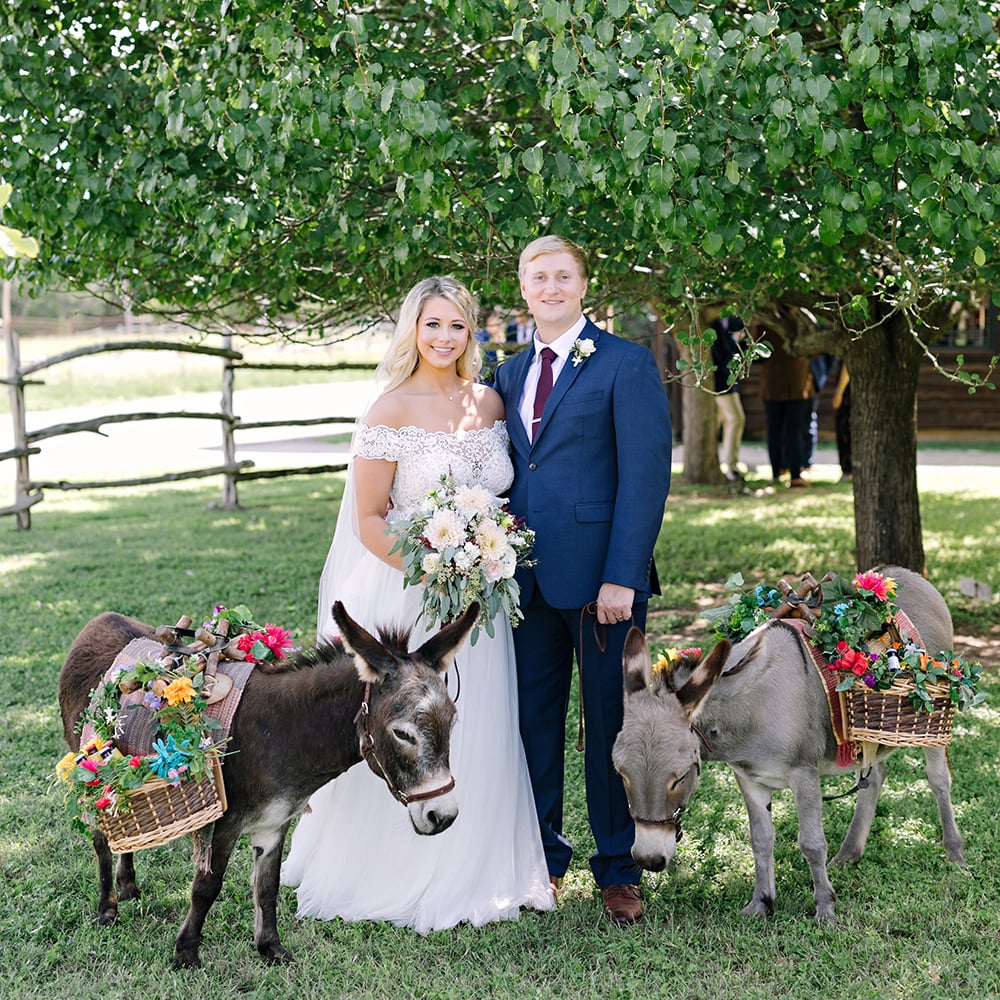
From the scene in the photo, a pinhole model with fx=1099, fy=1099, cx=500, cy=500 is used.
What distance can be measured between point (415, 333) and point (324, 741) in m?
1.59

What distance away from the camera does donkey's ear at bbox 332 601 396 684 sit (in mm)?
3473

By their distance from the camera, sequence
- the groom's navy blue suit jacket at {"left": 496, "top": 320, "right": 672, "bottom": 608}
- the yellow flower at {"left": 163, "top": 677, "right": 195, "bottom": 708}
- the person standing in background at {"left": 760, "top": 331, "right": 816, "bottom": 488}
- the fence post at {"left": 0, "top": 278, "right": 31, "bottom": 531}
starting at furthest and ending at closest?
1. the person standing in background at {"left": 760, "top": 331, "right": 816, "bottom": 488}
2. the fence post at {"left": 0, "top": 278, "right": 31, "bottom": 531}
3. the groom's navy blue suit jacket at {"left": 496, "top": 320, "right": 672, "bottom": 608}
4. the yellow flower at {"left": 163, "top": 677, "right": 195, "bottom": 708}

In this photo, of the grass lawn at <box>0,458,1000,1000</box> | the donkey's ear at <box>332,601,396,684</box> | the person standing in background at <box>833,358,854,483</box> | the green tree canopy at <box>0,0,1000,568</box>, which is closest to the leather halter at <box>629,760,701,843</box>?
the grass lawn at <box>0,458,1000,1000</box>

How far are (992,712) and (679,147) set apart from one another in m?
3.94

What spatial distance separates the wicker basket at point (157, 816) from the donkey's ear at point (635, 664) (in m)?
1.43

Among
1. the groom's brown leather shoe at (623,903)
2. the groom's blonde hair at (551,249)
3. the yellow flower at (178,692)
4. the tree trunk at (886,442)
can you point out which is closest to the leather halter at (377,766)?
the yellow flower at (178,692)

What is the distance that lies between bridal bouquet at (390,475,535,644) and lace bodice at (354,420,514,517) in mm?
206

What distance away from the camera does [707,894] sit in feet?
14.2

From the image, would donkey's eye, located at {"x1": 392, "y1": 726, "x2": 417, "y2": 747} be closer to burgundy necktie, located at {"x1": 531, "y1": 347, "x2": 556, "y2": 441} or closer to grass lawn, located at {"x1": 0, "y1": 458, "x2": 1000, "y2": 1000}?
grass lawn, located at {"x1": 0, "y1": 458, "x2": 1000, "y2": 1000}

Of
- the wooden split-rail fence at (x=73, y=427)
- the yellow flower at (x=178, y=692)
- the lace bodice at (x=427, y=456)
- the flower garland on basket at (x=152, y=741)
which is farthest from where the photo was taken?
the wooden split-rail fence at (x=73, y=427)

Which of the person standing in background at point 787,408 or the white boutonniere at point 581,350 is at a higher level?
the white boutonniere at point 581,350

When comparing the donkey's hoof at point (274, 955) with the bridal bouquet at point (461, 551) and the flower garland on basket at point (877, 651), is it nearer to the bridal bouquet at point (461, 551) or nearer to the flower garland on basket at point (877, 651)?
the bridal bouquet at point (461, 551)

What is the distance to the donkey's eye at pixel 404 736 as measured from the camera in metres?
3.45

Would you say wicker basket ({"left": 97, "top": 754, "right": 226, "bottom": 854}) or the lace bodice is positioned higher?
the lace bodice
